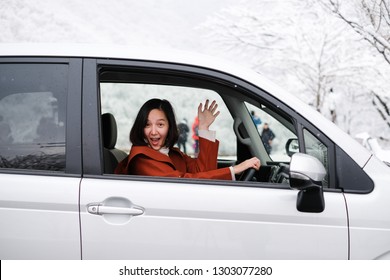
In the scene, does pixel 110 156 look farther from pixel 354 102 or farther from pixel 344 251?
pixel 354 102

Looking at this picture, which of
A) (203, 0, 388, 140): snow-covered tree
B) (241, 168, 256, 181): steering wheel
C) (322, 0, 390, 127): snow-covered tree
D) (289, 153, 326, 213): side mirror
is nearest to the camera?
(289, 153, 326, 213): side mirror

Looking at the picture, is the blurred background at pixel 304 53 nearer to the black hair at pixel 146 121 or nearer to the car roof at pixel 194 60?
the black hair at pixel 146 121

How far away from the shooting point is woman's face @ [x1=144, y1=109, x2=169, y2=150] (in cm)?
295

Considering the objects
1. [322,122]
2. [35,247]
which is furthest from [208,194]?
[35,247]

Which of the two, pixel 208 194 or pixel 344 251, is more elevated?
pixel 208 194

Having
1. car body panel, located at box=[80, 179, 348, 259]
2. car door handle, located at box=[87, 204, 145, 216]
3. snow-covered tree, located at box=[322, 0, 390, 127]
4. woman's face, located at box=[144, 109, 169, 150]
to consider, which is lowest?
car body panel, located at box=[80, 179, 348, 259]

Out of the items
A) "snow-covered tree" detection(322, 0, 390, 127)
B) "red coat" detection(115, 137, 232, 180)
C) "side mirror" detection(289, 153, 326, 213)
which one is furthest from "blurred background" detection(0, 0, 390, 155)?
"side mirror" detection(289, 153, 326, 213)

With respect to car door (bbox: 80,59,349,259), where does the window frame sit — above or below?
above

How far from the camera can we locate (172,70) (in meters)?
2.48

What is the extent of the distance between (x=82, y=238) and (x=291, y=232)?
911 mm

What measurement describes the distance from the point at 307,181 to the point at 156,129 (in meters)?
1.04

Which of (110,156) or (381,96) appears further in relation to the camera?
(381,96)

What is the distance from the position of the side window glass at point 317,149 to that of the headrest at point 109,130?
1.38 metres

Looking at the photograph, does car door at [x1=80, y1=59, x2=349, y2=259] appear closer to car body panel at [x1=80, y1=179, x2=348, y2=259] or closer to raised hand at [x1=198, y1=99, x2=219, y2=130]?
car body panel at [x1=80, y1=179, x2=348, y2=259]
